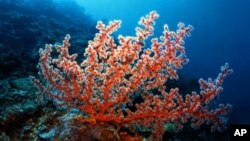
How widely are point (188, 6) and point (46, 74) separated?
7377cm

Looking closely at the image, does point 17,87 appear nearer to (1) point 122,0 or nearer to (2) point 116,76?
(2) point 116,76

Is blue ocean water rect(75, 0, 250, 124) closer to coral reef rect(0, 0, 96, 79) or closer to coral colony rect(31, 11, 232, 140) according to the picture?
coral reef rect(0, 0, 96, 79)

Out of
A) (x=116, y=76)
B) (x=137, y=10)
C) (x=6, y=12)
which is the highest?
(x=137, y=10)

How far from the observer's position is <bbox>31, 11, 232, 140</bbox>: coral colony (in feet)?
12.1

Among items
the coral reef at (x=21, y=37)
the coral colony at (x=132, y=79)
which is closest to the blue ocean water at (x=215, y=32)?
the coral reef at (x=21, y=37)

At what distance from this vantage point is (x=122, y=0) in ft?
335

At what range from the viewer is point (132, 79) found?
388cm

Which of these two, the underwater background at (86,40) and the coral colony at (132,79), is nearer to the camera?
the coral colony at (132,79)

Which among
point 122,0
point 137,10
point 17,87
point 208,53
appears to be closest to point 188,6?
Result: point 208,53

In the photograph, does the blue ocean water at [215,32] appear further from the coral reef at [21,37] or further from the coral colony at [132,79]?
the coral colony at [132,79]

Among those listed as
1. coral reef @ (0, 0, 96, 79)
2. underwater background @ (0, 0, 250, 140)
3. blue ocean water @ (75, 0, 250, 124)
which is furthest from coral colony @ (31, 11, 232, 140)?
blue ocean water @ (75, 0, 250, 124)

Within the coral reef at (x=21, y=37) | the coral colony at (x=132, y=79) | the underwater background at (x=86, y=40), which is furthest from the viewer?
the coral reef at (x=21, y=37)

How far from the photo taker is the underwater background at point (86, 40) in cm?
482

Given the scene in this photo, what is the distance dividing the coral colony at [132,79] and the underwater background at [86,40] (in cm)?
81
